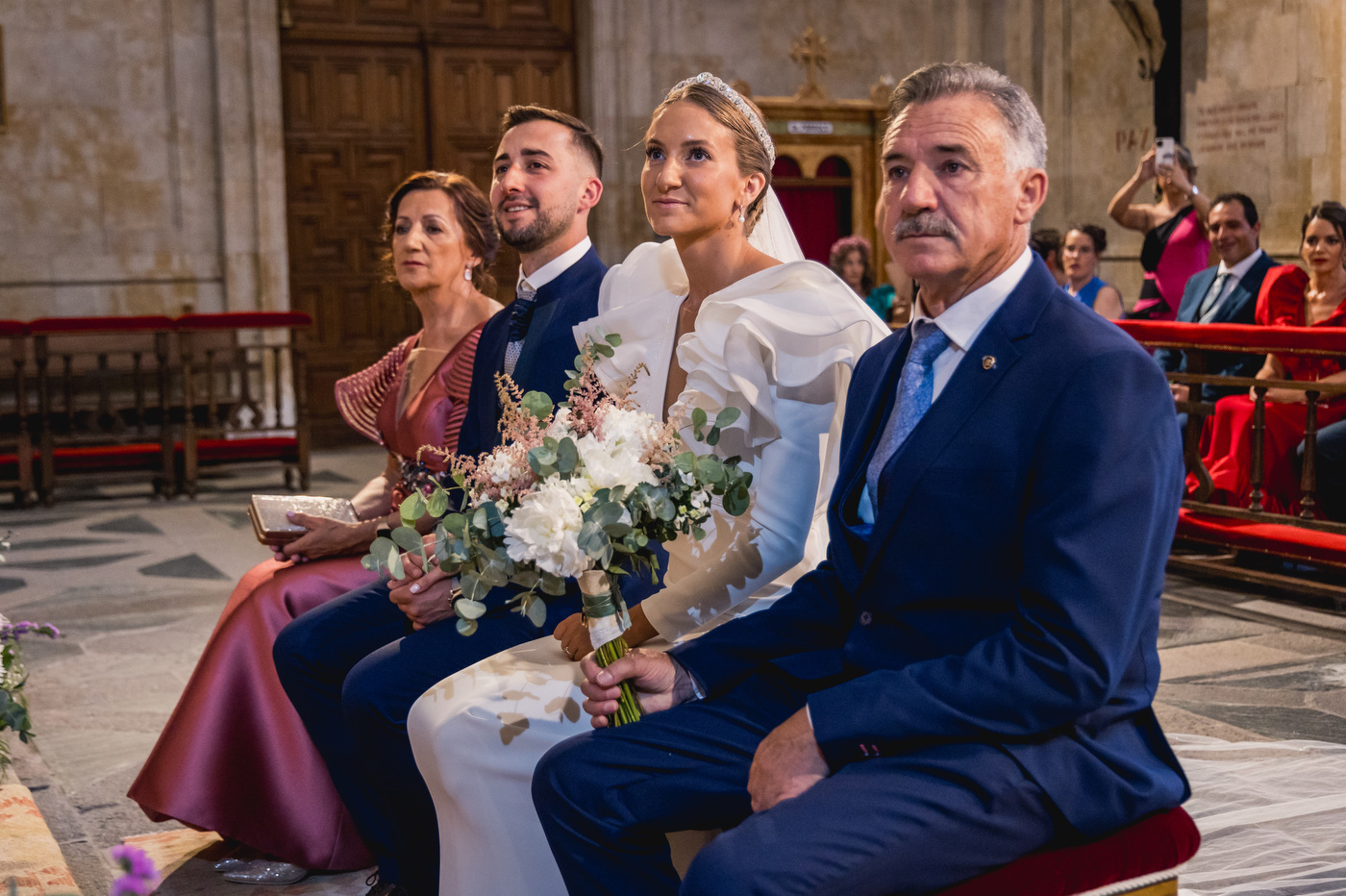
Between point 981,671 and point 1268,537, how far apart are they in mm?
4509

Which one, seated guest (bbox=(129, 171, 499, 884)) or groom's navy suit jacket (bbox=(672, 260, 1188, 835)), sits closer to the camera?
groom's navy suit jacket (bbox=(672, 260, 1188, 835))

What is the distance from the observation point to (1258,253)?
22.3 feet

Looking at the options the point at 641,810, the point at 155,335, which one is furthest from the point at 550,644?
the point at 155,335

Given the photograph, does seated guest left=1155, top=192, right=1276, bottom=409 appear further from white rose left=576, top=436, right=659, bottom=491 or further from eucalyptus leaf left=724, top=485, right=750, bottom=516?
white rose left=576, top=436, right=659, bottom=491

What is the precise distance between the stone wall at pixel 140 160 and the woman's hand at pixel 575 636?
9.35 meters

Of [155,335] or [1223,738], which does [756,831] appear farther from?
[155,335]

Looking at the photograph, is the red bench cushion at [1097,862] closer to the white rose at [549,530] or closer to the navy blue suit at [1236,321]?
the white rose at [549,530]

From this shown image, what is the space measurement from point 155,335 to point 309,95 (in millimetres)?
3205

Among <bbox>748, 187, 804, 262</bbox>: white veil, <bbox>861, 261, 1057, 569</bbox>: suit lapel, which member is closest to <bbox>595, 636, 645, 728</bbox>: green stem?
<bbox>861, 261, 1057, 569</bbox>: suit lapel

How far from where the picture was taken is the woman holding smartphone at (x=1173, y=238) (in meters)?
8.02

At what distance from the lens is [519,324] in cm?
341

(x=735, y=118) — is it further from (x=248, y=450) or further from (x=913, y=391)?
(x=248, y=450)

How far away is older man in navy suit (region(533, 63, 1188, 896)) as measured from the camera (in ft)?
5.52

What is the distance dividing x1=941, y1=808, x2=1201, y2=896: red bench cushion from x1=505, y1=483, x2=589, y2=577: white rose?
2.37 feet
